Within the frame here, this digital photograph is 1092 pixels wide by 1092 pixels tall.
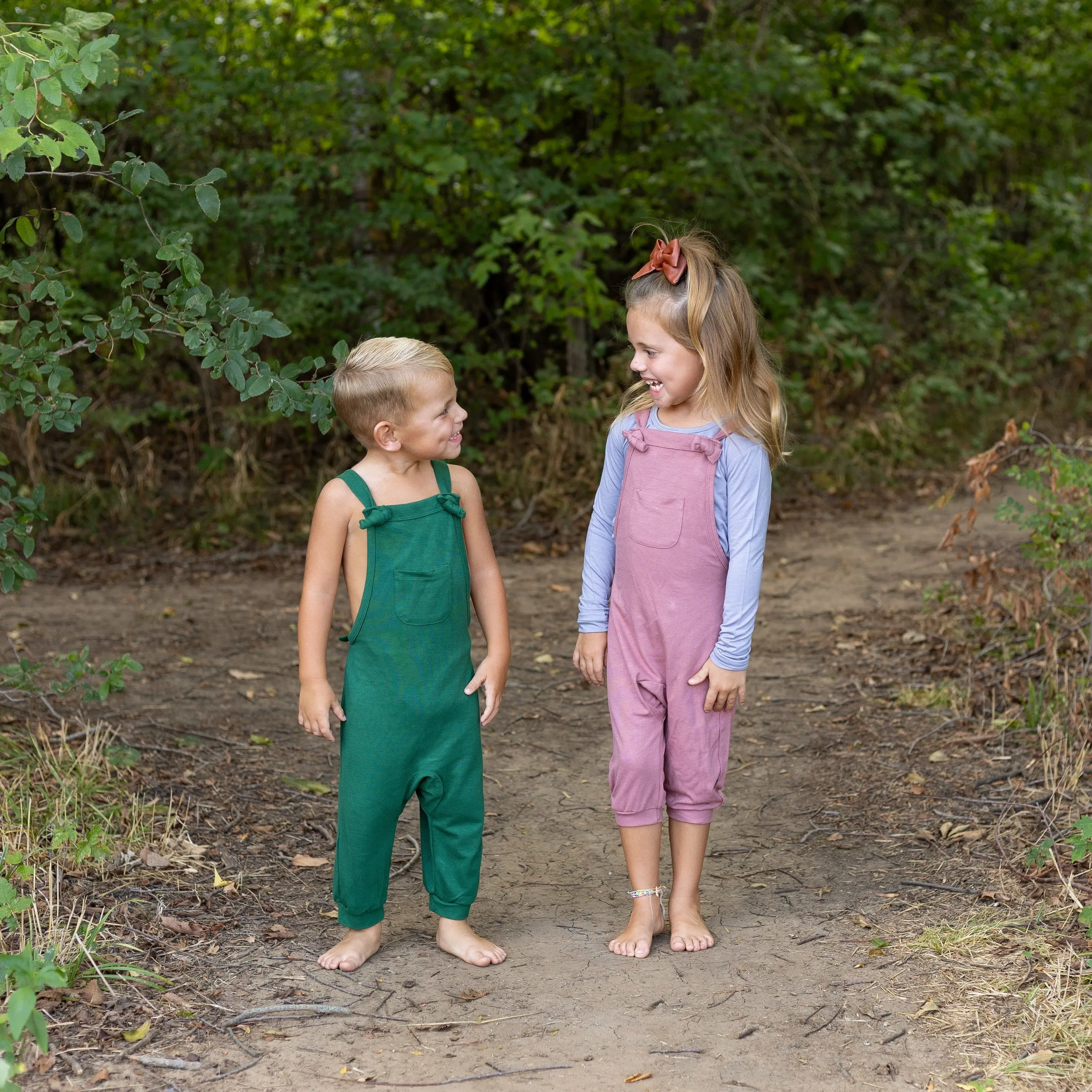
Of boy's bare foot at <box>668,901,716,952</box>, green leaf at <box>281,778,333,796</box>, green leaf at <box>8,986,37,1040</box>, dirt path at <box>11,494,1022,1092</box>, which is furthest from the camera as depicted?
green leaf at <box>281,778,333,796</box>

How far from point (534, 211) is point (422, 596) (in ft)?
19.7

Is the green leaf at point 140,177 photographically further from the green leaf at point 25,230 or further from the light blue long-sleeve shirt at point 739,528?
the light blue long-sleeve shirt at point 739,528

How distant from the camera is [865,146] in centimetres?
1026

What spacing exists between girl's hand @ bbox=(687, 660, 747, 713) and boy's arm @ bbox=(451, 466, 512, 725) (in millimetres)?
456

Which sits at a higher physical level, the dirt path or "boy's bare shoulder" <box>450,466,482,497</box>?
"boy's bare shoulder" <box>450,466,482,497</box>

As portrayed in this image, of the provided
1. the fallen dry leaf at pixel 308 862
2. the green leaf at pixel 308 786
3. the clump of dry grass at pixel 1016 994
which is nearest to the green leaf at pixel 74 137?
the fallen dry leaf at pixel 308 862

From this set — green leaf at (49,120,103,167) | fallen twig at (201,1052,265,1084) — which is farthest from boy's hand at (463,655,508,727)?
green leaf at (49,120,103,167)

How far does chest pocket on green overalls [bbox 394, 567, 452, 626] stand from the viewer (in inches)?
114

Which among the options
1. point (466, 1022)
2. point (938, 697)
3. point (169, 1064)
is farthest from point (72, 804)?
point (938, 697)

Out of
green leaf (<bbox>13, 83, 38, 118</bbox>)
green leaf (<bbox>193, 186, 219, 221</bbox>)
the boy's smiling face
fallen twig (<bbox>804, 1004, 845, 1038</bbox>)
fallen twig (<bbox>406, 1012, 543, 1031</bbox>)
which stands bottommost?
fallen twig (<bbox>406, 1012, 543, 1031</bbox>)

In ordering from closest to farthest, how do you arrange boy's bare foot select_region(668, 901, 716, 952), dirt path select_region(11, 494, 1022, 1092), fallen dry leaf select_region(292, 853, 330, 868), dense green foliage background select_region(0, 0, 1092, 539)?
dirt path select_region(11, 494, 1022, 1092) → boy's bare foot select_region(668, 901, 716, 952) → fallen dry leaf select_region(292, 853, 330, 868) → dense green foliage background select_region(0, 0, 1092, 539)

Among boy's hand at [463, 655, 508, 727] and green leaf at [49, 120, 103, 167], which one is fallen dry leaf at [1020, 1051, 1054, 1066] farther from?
green leaf at [49, 120, 103, 167]

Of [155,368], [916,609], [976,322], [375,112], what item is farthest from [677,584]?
[976,322]

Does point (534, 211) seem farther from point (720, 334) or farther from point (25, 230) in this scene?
point (720, 334)
